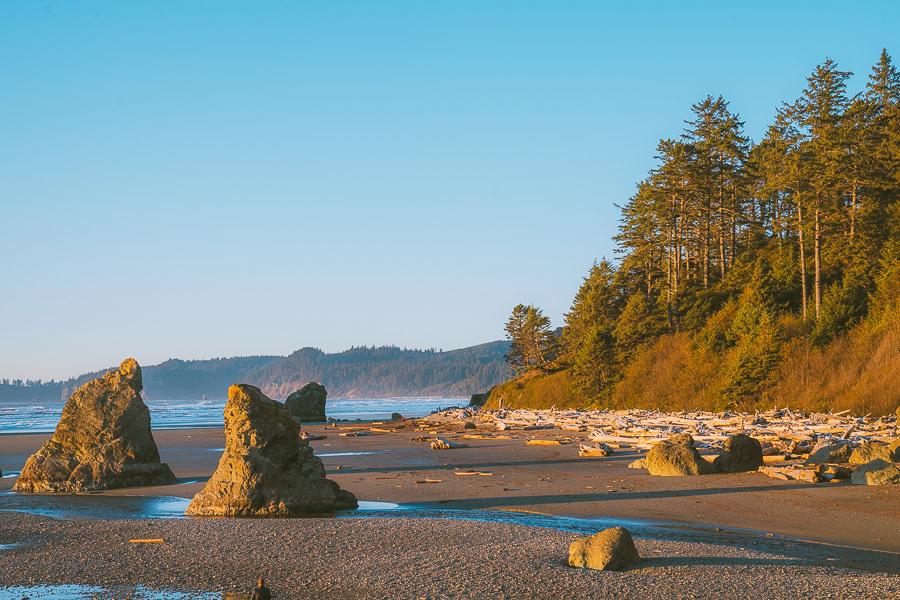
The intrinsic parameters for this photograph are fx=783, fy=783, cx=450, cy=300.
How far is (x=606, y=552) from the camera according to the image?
7516 mm

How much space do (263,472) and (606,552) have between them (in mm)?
5991

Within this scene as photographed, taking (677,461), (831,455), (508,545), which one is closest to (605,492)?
(677,461)

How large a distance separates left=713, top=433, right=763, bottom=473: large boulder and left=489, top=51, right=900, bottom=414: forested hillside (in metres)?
15.2

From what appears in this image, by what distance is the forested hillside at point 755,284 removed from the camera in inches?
1421

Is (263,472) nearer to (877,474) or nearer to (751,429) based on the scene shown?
(877,474)

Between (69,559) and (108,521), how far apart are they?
8.47ft

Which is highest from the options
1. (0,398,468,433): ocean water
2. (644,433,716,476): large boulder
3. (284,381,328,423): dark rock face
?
(644,433,716,476): large boulder

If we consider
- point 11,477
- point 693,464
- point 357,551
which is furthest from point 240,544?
point 11,477

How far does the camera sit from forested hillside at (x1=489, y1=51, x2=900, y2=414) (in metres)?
36.1

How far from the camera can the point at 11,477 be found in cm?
1794

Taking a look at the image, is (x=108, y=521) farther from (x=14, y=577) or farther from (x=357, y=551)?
(x=357, y=551)

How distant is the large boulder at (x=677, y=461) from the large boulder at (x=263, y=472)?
699 centimetres

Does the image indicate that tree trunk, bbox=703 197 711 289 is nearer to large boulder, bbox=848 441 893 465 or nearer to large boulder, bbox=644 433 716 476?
large boulder, bbox=848 441 893 465

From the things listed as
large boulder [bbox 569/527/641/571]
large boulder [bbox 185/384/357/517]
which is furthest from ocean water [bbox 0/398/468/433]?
large boulder [bbox 569/527/641/571]
